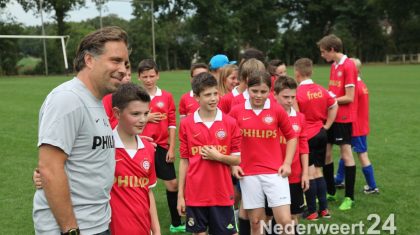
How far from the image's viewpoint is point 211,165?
390cm

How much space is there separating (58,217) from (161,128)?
3140mm

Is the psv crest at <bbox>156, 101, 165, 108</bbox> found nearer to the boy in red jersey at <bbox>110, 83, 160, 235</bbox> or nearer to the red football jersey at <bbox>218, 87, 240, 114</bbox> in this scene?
the red football jersey at <bbox>218, 87, 240, 114</bbox>

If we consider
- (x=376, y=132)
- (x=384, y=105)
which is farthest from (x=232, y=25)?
(x=376, y=132)

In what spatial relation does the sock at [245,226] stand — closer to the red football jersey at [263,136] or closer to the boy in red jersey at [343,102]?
the red football jersey at [263,136]

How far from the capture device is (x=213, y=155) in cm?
379

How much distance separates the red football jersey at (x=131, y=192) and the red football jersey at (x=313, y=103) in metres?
2.99

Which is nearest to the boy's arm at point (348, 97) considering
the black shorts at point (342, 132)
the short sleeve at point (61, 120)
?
the black shorts at point (342, 132)

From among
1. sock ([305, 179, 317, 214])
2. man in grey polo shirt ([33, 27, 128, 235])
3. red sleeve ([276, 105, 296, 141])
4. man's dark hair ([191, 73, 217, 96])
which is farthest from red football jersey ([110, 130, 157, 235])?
sock ([305, 179, 317, 214])

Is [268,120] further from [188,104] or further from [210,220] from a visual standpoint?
[188,104]

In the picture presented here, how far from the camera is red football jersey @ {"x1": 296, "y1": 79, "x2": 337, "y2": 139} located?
5.62m

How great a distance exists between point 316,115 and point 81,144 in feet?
13.0

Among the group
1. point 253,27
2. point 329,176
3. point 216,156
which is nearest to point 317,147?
point 329,176

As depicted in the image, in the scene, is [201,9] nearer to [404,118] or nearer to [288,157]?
[404,118]

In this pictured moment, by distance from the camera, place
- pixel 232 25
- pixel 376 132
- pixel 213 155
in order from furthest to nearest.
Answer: pixel 232 25
pixel 376 132
pixel 213 155
